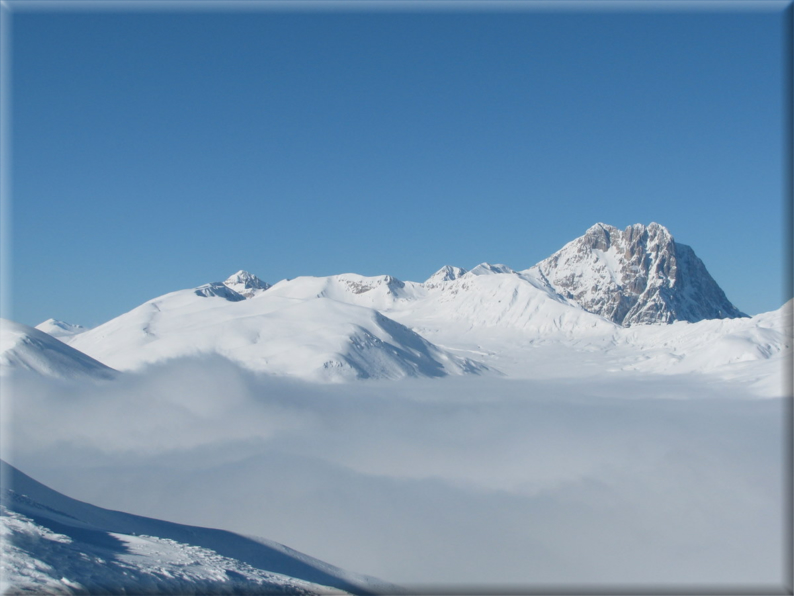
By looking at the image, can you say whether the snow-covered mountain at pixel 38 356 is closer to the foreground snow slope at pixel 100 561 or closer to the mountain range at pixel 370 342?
the mountain range at pixel 370 342

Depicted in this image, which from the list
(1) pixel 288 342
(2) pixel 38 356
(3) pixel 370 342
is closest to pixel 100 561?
(2) pixel 38 356

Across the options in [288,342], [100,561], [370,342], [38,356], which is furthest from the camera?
[370,342]

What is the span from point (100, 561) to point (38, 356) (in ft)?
111

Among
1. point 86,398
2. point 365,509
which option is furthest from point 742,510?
point 86,398

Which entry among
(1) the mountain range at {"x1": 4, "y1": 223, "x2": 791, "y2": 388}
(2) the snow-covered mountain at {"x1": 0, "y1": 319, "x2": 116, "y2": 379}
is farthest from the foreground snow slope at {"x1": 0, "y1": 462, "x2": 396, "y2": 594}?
(1) the mountain range at {"x1": 4, "y1": 223, "x2": 791, "y2": 388}

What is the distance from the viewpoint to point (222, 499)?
4184 centimetres

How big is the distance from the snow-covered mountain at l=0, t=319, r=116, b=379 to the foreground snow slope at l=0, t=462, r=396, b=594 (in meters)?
20.0

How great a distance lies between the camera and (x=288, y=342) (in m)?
91.1

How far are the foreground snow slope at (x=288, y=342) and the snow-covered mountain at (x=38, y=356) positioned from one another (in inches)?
1412

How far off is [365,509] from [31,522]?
3578 centimetres

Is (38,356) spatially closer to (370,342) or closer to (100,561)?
(100,561)

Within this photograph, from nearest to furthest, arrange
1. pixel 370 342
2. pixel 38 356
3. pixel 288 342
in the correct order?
pixel 38 356 < pixel 288 342 < pixel 370 342

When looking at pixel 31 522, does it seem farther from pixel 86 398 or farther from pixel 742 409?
pixel 742 409

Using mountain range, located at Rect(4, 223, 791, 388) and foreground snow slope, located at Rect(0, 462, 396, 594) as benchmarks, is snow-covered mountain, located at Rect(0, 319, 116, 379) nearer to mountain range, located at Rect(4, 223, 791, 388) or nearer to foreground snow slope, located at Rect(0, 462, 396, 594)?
mountain range, located at Rect(4, 223, 791, 388)
